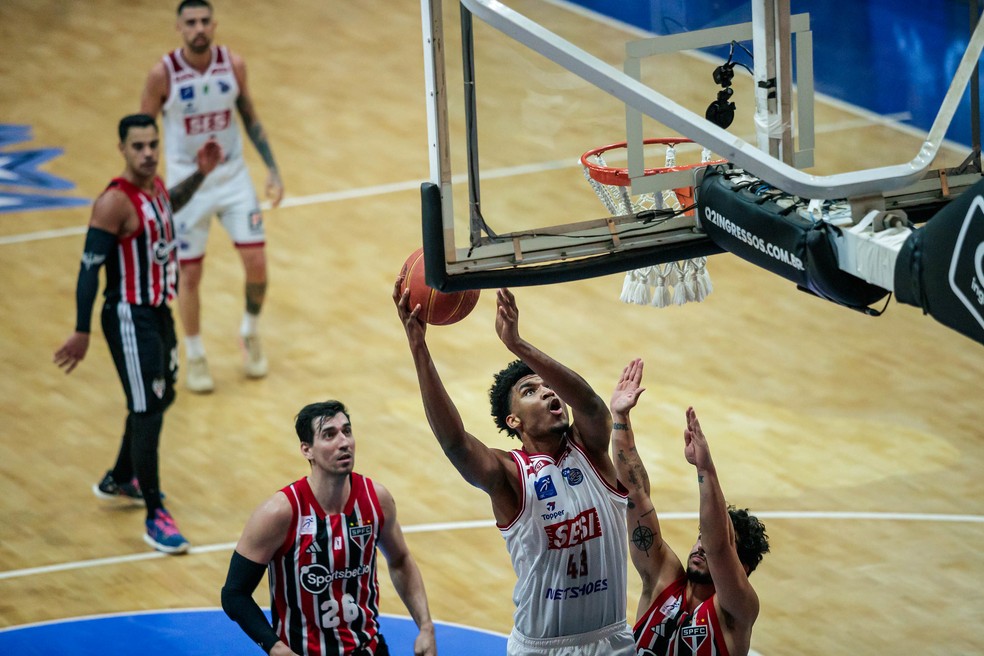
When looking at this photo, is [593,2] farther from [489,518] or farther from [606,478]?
[489,518]

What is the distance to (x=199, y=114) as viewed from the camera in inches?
392

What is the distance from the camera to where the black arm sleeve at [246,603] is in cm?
546

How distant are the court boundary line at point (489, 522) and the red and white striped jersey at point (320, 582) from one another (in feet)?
7.38

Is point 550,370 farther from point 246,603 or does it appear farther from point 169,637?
point 169,637

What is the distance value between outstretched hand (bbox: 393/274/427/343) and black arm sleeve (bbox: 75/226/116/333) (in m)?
2.90

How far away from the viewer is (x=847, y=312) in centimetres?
1043

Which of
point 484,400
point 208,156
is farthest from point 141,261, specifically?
point 484,400

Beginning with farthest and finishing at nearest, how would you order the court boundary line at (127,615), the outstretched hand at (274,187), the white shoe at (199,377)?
the outstretched hand at (274,187), the white shoe at (199,377), the court boundary line at (127,615)

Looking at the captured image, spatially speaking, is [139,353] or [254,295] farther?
[254,295]

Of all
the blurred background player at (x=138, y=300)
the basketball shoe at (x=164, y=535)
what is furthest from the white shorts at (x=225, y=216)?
the basketball shoe at (x=164, y=535)

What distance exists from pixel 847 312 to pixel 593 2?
5781mm

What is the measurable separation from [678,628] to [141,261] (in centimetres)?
376

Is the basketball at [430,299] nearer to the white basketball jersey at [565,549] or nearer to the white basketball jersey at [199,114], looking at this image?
the white basketball jersey at [565,549]

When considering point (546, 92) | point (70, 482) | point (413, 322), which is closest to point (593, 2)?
point (546, 92)
